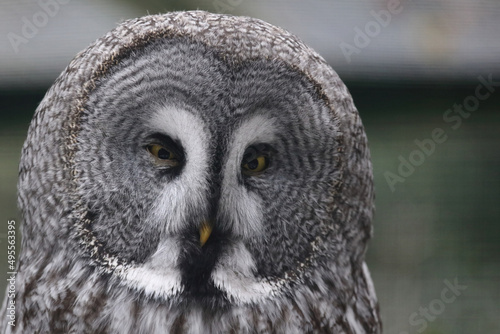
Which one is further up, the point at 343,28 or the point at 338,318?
the point at 343,28

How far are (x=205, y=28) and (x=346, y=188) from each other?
1.49 feet

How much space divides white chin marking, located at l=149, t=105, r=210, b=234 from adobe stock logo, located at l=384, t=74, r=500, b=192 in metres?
1.75

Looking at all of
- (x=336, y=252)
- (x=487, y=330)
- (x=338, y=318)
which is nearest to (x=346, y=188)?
(x=336, y=252)

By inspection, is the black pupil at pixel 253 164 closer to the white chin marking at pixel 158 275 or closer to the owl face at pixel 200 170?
the owl face at pixel 200 170

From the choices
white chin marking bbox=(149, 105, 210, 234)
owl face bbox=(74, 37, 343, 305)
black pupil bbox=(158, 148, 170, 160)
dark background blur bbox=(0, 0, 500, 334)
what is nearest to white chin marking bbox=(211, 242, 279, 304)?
owl face bbox=(74, 37, 343, 305)

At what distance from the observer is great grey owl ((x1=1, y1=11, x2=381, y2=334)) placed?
4.53ft

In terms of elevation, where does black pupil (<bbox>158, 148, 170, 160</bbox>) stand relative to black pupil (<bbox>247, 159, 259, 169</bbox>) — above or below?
below

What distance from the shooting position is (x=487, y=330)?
9.91 ft

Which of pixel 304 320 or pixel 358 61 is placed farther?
pixel 358 61

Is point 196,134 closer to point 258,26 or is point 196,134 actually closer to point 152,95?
point 152,95

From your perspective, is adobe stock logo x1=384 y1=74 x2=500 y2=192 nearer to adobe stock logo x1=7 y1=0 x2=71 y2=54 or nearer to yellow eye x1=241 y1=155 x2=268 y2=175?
adobe stock logo x1=7 y1=0 x2=71 y2=54

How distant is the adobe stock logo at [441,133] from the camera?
2998mm

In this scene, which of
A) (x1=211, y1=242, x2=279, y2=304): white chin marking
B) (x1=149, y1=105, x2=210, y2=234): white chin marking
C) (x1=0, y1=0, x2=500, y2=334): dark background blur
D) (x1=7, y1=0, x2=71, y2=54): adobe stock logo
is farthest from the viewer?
(x1=0, y1=0, x2=500, y2=334): dark background blur

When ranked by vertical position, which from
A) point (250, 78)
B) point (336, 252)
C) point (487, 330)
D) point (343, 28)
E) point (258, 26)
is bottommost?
point (487, 330)
